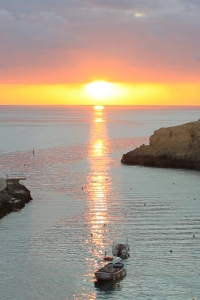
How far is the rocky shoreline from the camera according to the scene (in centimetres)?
6706

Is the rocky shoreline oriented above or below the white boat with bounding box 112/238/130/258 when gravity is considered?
above

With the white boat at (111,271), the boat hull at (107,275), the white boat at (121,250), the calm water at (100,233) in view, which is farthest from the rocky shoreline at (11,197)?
the boat hull at (107,275)

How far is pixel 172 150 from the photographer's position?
4304 inches

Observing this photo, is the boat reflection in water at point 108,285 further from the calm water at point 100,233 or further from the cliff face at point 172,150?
the cliff face at point 172,150

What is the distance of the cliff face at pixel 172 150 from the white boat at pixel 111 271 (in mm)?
60395

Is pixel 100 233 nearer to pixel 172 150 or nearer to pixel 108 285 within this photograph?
pixel 108 285

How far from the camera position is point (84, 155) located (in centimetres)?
13688

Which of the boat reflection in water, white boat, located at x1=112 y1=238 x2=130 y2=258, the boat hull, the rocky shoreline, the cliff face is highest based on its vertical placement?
the cliff face

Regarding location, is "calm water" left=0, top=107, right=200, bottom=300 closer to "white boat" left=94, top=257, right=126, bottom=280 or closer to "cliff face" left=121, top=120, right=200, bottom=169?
"white boat" left=94, top=257, right=126, bottom=280

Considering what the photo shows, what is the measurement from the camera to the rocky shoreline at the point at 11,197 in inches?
2640

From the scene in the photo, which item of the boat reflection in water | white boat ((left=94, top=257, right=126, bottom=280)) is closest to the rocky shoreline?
white boat ((left=94, top=257, right=126, bottom=280))

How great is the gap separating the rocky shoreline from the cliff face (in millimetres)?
38937

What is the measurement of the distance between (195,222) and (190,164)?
43.7 metres

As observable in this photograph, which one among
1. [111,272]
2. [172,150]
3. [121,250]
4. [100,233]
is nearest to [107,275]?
[111,272]
